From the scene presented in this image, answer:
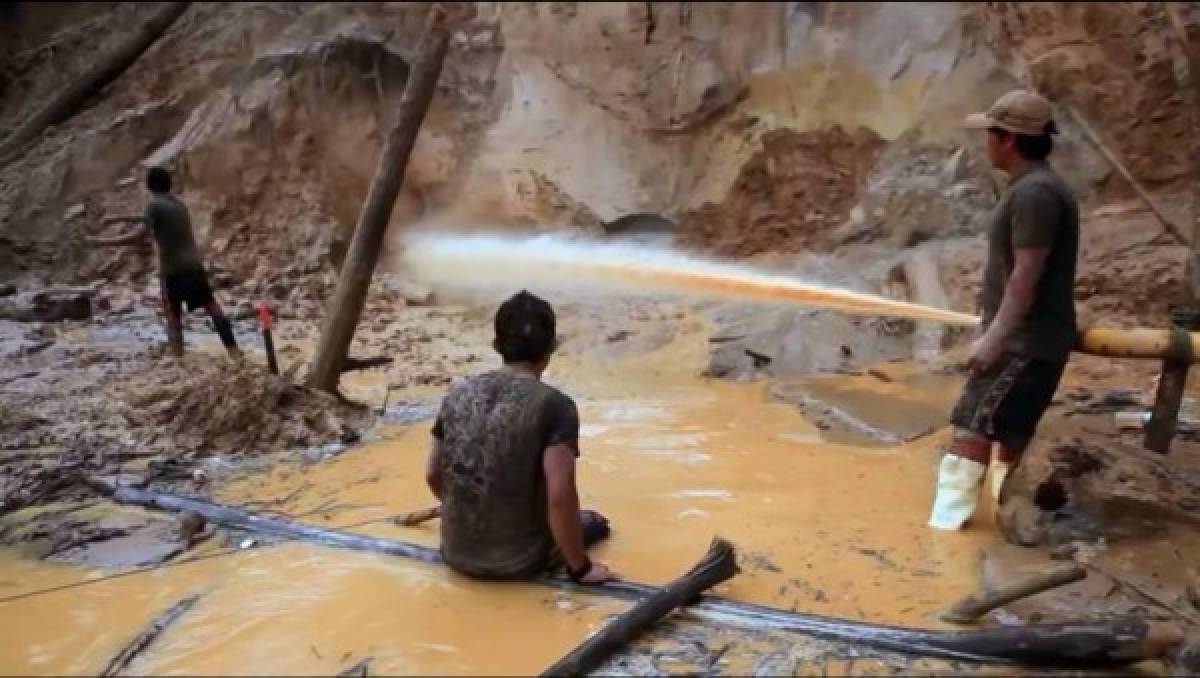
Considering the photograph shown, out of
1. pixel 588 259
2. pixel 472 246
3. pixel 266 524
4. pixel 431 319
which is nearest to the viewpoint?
pixel 266 524

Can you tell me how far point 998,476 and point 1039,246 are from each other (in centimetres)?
105

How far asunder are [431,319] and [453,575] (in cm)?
585

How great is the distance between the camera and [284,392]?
6.62m

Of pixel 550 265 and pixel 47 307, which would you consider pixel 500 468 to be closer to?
pixel 47 307

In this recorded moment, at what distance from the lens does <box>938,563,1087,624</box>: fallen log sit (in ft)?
12.7

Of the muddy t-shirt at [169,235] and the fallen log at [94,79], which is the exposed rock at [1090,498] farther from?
the fallen log at [94,79]

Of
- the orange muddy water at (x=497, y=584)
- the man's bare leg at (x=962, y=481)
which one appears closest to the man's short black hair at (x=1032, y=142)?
the man's bare leg at (x=962, y=481)

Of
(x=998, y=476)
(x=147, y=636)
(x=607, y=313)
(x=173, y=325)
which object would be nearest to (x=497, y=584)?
(x=147, y=636)

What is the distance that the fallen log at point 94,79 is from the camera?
11.9 meters

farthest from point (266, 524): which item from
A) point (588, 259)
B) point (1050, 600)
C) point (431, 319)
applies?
point (588, 259)

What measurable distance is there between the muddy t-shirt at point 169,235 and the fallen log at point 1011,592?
645cm

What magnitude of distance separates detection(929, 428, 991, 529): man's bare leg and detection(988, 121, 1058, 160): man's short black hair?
1213mm

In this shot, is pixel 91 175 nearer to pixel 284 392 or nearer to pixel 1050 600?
pixel 284 392

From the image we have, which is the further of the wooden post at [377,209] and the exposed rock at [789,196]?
the exposed rock at [789,196]
